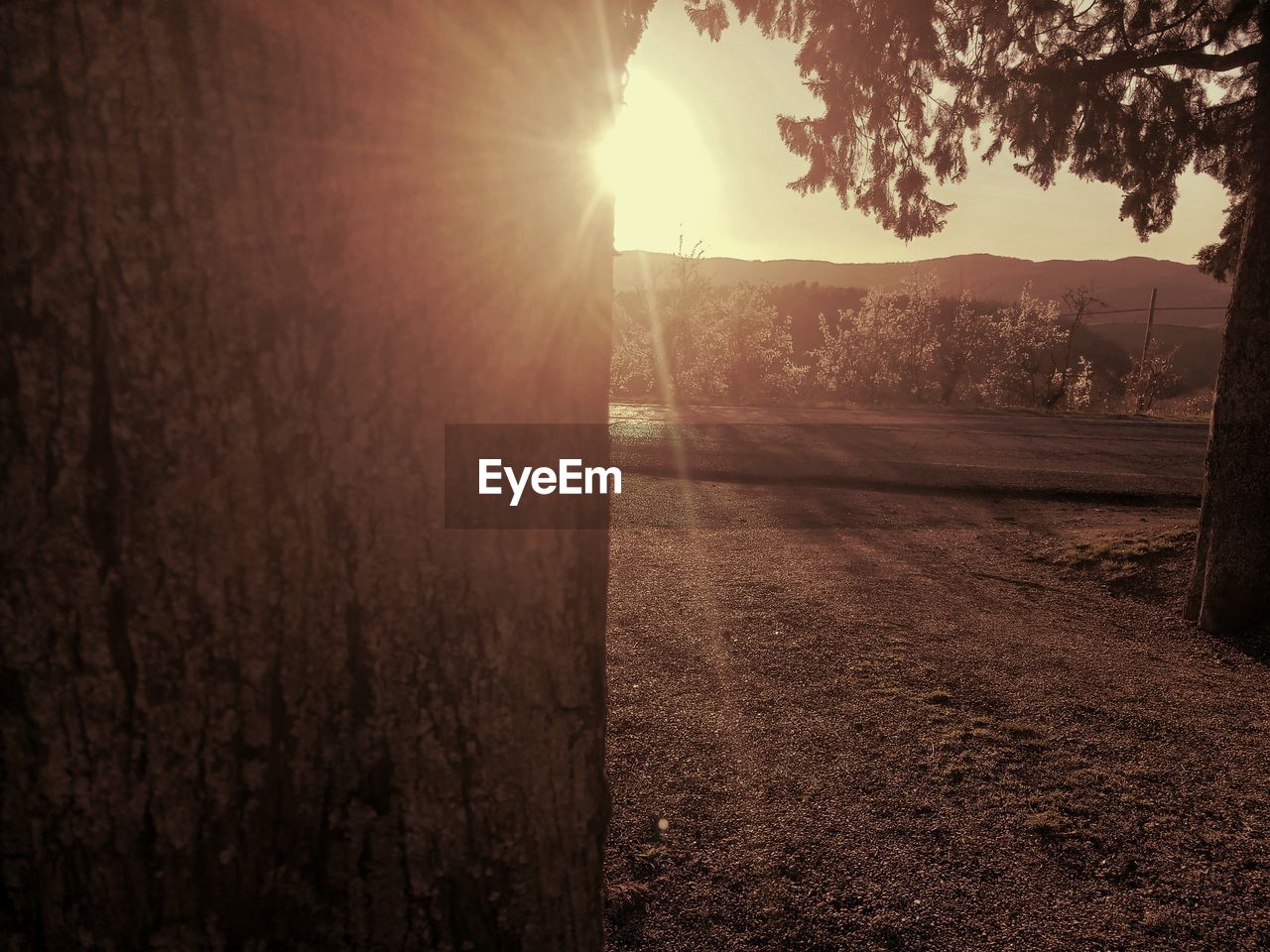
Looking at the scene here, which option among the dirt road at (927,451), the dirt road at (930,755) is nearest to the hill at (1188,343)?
the dirt road at (927,451)

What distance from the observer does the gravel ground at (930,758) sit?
6.17ft

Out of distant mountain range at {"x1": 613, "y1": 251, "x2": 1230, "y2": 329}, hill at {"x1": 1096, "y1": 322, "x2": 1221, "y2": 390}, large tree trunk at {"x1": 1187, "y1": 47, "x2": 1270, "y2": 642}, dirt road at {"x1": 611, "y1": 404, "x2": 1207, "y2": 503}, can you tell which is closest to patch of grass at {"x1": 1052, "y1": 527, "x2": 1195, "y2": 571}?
large tree trunk at {"x1": 1187, "y1": 47, "x2": 1270, "y2": 642}

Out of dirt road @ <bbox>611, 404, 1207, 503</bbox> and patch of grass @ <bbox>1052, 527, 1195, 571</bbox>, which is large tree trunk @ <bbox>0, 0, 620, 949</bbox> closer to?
patch of grass @ <bbox>1052, 527, 1195, 571</bbox>

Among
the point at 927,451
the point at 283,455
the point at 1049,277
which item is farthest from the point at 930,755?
the point at 1049,277

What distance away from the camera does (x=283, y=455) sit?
2.55 feet

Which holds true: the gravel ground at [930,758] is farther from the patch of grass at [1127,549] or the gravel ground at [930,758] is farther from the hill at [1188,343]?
the hill at [1188,343]

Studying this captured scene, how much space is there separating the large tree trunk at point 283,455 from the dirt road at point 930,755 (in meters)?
1.24

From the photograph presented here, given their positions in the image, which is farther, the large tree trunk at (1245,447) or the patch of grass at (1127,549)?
the patch of grass at (1127,549)

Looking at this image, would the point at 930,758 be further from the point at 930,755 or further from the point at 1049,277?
the point at 1049,277

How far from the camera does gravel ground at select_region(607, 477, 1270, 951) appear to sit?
1.88 metres

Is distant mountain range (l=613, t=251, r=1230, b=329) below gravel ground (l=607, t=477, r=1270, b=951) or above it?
above

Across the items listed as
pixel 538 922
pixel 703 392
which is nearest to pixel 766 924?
pixel 538 922

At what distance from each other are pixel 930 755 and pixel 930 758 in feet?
0.06

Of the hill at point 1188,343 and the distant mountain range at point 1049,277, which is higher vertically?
the distant mountain range at point 1049,277
